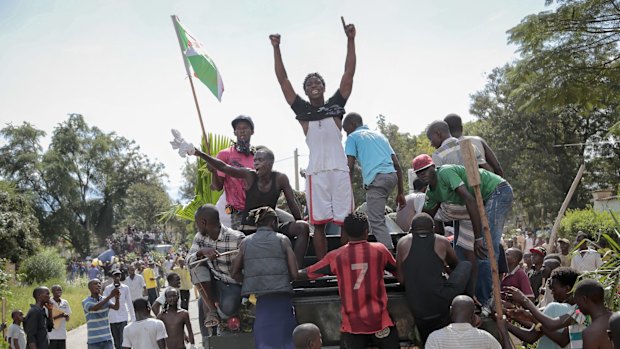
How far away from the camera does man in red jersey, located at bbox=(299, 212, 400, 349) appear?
4.95 meters

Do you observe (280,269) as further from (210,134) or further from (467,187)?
(210,134)

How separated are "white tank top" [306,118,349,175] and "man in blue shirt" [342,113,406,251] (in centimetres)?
25

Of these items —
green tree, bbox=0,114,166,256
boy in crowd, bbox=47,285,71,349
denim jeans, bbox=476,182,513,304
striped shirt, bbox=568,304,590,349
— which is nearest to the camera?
striped shirt, bbox=568,304,590,349

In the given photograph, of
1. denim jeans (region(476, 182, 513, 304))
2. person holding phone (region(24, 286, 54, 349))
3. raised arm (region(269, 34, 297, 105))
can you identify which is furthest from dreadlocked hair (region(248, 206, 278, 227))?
person holding phone (region(24, 286, 54, 349))

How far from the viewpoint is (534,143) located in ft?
132

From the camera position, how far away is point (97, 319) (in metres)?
10.6

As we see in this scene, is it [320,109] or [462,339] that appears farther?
[320,109]

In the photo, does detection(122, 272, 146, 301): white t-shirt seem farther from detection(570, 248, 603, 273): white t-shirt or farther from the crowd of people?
detection(570, 248, 603, 273): white t-shirt

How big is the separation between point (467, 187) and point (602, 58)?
1299 cm

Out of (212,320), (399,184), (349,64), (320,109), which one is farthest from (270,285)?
(349,64)

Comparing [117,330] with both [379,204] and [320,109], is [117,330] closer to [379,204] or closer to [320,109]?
[379,204]

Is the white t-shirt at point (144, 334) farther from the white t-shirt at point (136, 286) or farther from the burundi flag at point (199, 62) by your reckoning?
the white t-shirt at point (136, 286)

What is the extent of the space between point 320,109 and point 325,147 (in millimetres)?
367

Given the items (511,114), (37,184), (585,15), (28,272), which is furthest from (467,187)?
(37,184)
